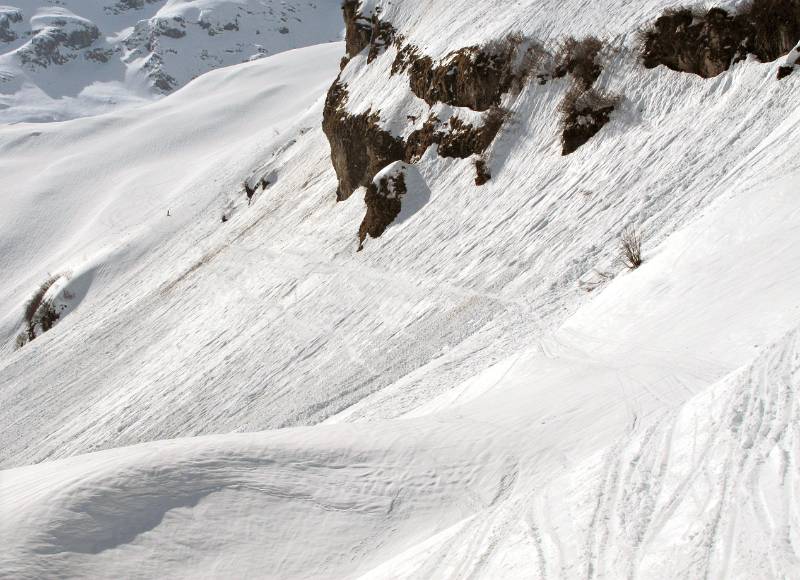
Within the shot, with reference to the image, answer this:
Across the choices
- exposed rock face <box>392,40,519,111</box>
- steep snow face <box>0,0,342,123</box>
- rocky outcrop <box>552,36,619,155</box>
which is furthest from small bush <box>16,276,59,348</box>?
steep snow face <box>0,0,342,123</box>

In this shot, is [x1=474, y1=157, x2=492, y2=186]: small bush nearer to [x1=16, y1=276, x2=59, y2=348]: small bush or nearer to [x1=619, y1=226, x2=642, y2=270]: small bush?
[x1=619, y1=226, x2=642, y2=270]: small bush

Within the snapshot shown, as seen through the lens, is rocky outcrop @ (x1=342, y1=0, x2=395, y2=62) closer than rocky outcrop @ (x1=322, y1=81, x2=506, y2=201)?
No

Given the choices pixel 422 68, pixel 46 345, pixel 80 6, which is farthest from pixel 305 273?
pixel 80 6

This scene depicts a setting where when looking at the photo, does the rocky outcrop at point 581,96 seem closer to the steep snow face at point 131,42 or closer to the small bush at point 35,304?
the small bush at point 35,304

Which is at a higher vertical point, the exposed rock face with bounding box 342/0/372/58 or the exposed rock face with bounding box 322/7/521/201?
the exposed rock face with bounding box 342/0/372/58

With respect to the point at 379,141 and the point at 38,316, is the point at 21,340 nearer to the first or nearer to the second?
the point at 38,316

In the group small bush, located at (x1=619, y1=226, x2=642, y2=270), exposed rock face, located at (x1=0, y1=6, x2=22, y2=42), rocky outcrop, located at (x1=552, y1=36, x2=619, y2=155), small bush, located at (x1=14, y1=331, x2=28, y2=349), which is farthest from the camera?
exposed rock face, located at (x1=0, y1=6, x2=22, y2=42)

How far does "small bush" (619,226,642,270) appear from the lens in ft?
37.3

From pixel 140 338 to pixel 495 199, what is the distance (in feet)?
43.9

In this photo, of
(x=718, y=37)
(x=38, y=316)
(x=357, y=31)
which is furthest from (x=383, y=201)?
(x=38, y=316)

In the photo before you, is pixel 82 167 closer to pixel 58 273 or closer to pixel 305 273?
pixel 58 273

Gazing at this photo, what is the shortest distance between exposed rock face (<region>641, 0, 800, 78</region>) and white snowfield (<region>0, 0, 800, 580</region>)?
0.46 m

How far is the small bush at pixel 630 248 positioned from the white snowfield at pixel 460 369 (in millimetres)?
234

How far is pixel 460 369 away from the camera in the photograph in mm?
11578
